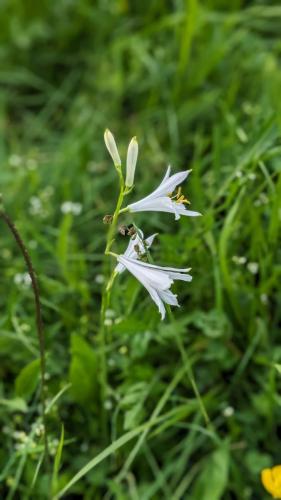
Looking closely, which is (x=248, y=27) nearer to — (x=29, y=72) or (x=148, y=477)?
(x=29, y=72)

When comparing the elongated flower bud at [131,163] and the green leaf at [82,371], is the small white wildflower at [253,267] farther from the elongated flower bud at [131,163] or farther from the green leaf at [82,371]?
the elongated flower bud at [131,163]

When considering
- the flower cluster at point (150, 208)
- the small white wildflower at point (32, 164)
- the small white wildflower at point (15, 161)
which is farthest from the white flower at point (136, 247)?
the small white wildflower at point (15, 161)

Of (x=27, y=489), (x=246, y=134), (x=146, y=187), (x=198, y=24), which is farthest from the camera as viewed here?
(x=198, y=24)

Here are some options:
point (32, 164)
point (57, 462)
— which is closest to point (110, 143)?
point (57, 462)

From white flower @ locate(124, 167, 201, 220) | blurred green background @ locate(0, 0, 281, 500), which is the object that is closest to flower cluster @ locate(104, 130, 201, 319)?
white flower @ locate(124, 167, 201, 220)

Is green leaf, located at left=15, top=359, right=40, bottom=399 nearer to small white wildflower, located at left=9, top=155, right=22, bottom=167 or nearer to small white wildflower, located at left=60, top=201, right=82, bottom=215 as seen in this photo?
small white wildflower, located at left=60, top=201, right=82, bottom=215

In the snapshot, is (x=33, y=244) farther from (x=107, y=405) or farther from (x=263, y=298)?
(x=263, y=298)

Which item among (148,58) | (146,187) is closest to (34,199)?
(146,187)

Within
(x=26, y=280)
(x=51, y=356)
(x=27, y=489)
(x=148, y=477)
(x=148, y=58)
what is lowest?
(x=148, y=477)
